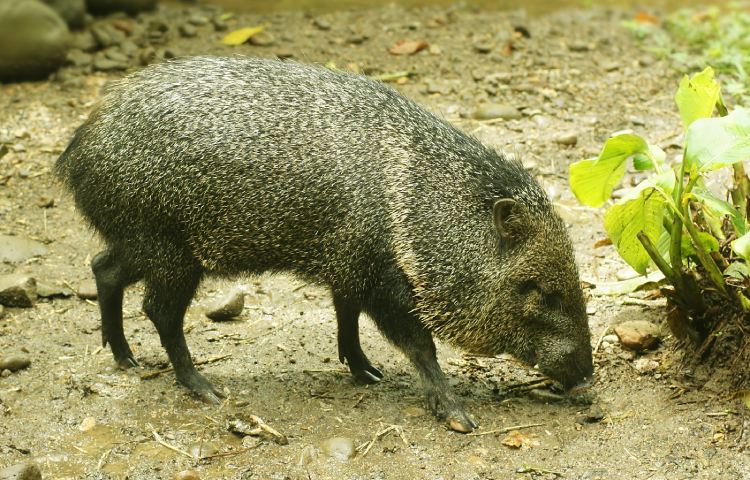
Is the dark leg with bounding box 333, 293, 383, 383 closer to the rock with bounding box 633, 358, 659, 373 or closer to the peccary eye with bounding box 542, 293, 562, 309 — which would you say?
the peccary eye with bounding box 542, 293, 562, 309

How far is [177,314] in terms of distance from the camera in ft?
16.0

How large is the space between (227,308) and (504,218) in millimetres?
1864

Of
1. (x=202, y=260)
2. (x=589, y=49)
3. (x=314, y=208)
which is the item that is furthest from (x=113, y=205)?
(x=589, y=49)

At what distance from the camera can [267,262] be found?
480 centimetres

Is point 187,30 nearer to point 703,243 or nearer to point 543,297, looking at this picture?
point 543,297

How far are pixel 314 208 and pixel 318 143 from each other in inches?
12.1

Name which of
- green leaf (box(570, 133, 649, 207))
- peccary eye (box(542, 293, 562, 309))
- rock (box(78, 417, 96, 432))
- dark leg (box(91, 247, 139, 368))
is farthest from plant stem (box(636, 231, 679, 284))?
rock (box(78, 417, 96, 432))

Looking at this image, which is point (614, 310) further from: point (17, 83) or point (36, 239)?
point (17, 83)

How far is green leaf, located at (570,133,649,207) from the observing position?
444cm

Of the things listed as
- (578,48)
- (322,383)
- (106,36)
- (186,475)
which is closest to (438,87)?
(578,48)

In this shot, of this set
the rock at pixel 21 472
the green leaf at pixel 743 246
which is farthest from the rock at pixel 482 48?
the rock at pixel 21 472

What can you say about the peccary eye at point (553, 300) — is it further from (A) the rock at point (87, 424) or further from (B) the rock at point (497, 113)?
(B) the rock at point (497, 113)

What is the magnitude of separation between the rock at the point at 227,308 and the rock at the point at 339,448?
1438mm

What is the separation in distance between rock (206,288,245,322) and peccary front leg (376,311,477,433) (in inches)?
48.0
